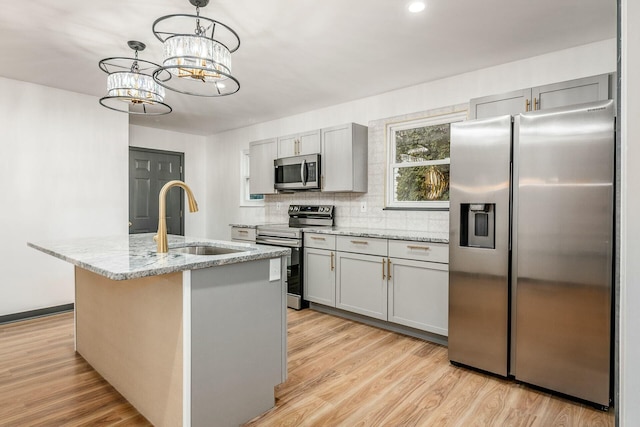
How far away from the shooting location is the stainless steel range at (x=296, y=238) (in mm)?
4051

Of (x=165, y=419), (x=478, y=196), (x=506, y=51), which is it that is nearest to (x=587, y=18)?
(x=506, y=51)

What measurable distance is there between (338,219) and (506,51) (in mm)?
2424

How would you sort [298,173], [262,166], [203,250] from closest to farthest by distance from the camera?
[203,250]
[298,173]
[262,166]

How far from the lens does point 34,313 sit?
3781mm

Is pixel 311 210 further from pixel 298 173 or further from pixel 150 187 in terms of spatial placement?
pixel 150 187

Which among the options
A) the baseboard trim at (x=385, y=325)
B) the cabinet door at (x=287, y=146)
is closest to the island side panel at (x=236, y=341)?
the baseboard trim at (x=385, y=325)

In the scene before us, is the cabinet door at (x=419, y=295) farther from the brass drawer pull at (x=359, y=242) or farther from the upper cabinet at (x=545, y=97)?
the upper cabinet at (x=545, y=97)

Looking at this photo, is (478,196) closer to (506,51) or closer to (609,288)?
(609,288)

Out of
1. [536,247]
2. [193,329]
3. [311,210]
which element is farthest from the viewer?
[311,210]

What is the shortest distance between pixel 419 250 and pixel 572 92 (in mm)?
1635

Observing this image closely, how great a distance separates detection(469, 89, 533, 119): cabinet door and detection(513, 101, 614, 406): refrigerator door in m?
0.57

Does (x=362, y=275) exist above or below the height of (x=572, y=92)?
below

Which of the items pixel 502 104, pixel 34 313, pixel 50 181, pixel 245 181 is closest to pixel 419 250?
pixel 502 104

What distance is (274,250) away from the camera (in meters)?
2.09
